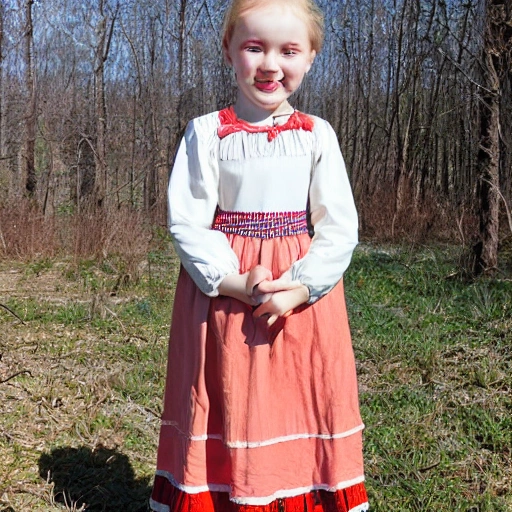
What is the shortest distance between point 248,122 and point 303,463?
868 millimetres

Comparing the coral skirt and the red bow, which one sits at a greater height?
the red bow

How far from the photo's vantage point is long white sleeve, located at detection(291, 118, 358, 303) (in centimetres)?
162

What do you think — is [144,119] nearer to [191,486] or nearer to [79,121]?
[79,121]

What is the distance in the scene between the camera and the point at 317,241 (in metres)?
1.66

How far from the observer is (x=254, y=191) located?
167cm

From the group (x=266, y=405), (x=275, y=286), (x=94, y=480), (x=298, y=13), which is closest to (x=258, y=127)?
(x=298, y=13)

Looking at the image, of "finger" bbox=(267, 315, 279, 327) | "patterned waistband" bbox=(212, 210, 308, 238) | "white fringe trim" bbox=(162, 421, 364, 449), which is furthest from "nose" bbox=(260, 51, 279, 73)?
"white fringe trim" bbox=(162, 421, 364, 449)

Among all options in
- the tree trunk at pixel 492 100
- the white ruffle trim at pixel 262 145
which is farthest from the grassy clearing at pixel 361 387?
the white ruffle trim at pixel 262 145

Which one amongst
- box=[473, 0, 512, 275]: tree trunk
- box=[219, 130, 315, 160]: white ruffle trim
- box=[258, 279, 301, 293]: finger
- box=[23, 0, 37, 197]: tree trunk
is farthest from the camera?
box=[23, 0, 37, 197]: tree trunk

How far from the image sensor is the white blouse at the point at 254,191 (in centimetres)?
163

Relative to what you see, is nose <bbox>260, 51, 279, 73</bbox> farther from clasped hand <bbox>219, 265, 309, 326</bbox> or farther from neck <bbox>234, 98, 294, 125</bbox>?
clasped hand <bbox>219, 265, 309, 326</bbox>

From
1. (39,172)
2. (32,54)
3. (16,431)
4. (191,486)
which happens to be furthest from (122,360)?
(39,172)

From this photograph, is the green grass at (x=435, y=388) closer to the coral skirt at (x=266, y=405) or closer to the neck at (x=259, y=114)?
the coral skirt at (x=266, y=405)

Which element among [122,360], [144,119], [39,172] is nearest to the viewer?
[122,360]
